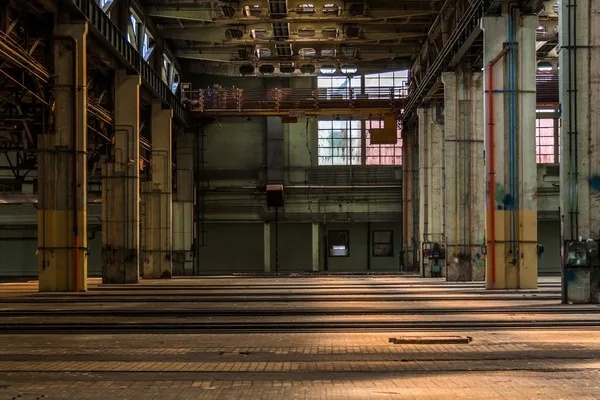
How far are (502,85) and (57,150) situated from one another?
40.2 ft

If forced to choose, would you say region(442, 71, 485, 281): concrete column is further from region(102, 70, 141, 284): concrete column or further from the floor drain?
the floor drain

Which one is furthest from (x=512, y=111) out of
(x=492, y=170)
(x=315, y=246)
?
(x=315, y=246)

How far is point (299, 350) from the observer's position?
1051cm

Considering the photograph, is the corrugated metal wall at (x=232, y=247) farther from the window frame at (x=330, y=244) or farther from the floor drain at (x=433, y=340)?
the floor drain at (x=433, y=340)

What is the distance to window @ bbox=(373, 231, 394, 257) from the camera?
44.9 m

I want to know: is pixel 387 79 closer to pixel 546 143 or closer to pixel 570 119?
pixel 546 143

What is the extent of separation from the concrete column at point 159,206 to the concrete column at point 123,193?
21.4 ft

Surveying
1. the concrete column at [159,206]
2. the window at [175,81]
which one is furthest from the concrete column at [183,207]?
the concrete column at [159,206]

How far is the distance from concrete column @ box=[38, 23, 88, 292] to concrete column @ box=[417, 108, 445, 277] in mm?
15983

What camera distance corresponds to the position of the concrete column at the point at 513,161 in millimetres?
21328

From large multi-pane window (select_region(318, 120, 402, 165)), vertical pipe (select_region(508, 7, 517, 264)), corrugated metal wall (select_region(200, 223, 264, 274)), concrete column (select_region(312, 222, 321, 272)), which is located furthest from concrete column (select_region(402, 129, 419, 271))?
vertical pipe (select_region(508, 7, 517, 264))

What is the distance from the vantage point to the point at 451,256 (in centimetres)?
2772

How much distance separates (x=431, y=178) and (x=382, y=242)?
1190cm

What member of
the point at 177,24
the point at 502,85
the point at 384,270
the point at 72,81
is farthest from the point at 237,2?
the point at 384,270
